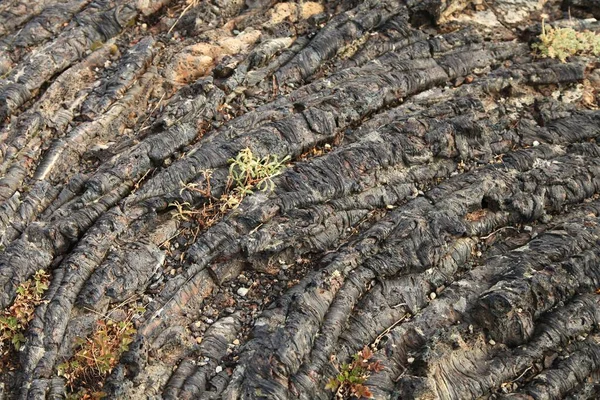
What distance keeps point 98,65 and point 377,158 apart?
3755 millimetres

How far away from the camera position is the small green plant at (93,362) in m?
5.97

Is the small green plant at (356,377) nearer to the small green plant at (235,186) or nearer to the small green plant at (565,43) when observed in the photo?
the small green plant at (235,186)

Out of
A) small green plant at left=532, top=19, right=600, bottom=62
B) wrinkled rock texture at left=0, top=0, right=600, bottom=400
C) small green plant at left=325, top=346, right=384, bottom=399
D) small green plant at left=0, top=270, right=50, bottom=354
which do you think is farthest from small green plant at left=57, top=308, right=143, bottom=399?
small green plant at left=532, top=19, right=600, bottom=62

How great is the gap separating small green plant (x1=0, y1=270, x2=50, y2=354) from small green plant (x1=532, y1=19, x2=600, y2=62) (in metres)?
6.53

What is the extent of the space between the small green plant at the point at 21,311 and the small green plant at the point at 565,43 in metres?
6.53

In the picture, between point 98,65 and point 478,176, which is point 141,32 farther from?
point 478,176

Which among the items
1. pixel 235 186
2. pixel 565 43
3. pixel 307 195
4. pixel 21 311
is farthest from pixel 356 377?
pixel 565 43

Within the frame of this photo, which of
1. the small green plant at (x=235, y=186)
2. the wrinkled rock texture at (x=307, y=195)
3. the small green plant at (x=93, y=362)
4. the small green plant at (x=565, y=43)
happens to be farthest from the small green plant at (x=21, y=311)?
the small green plant at (x=565, y=43)

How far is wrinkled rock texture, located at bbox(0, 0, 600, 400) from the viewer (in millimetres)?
6086

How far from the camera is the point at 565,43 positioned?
873cm

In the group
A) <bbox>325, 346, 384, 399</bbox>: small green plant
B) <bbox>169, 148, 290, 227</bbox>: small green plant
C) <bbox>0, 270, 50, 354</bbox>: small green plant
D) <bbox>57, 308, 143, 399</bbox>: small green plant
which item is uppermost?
<bbox>169, 148, 290, 227</bbox>: small green plant

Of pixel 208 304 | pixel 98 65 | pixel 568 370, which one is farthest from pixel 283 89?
pixel 568 370

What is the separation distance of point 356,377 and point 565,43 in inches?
211

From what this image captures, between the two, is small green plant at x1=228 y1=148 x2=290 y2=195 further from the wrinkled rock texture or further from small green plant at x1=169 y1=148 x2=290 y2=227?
the wrinkled rock texture
